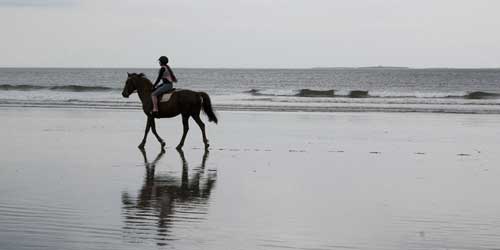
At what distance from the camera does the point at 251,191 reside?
945 centimetres

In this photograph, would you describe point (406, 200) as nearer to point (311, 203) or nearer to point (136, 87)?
point (311, 203)

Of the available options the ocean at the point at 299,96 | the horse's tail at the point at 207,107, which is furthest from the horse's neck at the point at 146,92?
the ocean at the point at 299,96

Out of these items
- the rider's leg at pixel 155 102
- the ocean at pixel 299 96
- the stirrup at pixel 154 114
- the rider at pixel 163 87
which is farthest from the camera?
the ocean at pixel 299 96

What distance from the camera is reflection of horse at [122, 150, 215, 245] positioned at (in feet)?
23.7

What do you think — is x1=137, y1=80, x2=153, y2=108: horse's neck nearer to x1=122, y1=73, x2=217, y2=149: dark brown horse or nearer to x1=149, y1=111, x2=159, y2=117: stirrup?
x1=122, y1=73, x2=217, y2=149: dark brown horse

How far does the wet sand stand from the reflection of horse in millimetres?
13

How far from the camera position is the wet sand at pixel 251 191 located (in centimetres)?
680

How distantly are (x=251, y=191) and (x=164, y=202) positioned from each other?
1282 millimetres

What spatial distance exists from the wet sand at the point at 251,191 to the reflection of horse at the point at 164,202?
0.01 m

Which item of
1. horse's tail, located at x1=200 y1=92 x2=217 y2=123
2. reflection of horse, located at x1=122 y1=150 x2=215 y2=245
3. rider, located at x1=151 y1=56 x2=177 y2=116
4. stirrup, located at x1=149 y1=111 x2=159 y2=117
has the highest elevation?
rider, located at x1=151 y1=56 x2=177 y2=116

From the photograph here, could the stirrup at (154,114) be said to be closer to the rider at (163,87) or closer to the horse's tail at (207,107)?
the rider at (163,87)

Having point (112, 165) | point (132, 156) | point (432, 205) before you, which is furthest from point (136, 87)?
point (432, 205)

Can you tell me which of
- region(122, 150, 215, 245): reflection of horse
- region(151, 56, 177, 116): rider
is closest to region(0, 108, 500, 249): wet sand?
region(122, 150, 215, 245): reflection of horse

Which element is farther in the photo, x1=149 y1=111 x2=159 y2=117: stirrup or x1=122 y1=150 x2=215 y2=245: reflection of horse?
x1=149 y1=111 x2=159 y2=117: stirrup
